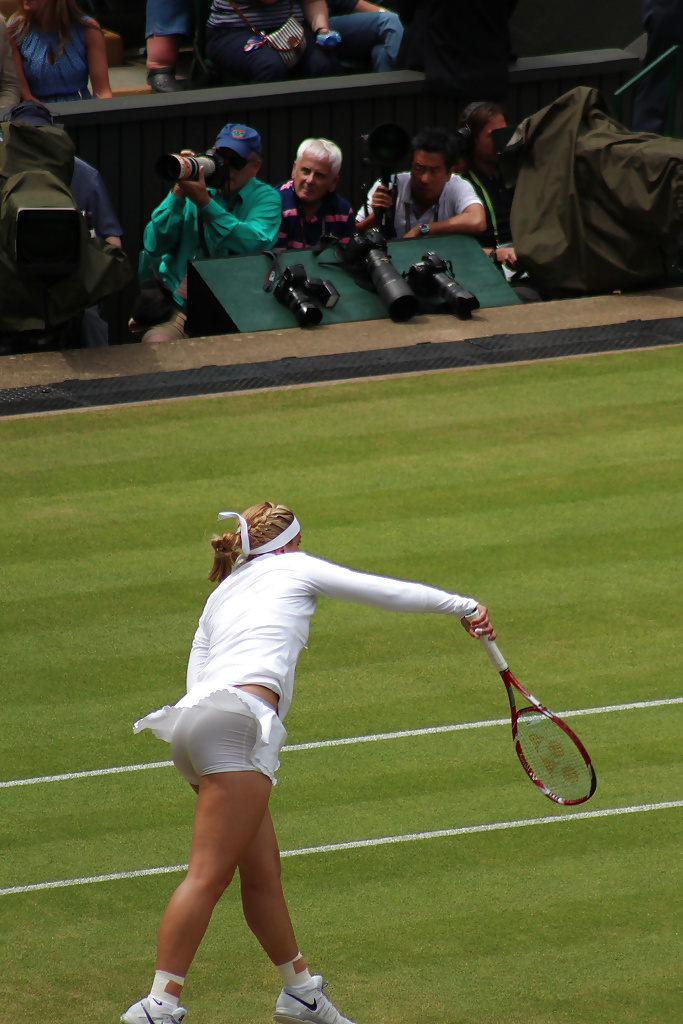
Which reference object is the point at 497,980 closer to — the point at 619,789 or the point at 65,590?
the point at 619,789

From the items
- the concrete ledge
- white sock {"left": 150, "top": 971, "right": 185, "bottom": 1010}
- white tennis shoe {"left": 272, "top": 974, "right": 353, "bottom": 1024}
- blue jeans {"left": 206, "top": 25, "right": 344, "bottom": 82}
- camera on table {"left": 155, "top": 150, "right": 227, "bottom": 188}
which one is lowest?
the concrete ledge

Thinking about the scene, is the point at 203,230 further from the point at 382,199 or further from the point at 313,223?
the point at 382,199

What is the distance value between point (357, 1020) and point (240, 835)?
2.96ft

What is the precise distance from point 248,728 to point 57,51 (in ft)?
30.3

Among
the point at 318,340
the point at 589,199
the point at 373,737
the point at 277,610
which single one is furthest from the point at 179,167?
the point at 277,610

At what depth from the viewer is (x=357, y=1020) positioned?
461cm

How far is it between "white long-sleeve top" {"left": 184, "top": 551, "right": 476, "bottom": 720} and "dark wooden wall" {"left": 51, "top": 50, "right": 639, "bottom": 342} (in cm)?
817

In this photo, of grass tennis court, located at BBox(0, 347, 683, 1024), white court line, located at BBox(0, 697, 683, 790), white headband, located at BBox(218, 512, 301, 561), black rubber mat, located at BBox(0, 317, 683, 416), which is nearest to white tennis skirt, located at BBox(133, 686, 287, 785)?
white headband, located at BBox(218, 512, 301, 561)

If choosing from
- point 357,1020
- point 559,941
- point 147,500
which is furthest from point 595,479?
point 357,1020

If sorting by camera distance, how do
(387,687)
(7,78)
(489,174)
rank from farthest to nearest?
1. (489,174)
2. (7,78)
3. (387,687)

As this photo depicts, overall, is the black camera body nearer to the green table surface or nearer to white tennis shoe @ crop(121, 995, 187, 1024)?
the green table surface

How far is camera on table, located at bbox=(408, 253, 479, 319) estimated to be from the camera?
11.0 m

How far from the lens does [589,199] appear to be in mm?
11250

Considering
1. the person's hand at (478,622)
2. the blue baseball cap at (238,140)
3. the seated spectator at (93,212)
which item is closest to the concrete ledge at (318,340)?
the seated spectator at (93,212)
